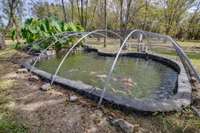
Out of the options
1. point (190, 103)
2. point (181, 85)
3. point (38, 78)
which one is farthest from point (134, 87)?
point (38, 78)

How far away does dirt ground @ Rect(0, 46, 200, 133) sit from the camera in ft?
10.2

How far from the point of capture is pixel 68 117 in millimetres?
3439

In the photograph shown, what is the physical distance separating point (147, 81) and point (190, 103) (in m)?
2.24

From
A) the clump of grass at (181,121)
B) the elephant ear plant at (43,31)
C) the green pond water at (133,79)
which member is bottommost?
the clump of grass at (181,121)

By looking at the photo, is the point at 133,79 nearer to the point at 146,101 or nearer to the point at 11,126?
the point at 146,101

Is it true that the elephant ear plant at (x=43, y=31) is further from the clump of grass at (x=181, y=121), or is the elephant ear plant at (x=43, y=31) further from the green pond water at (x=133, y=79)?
the clump of grass at (x=181, y=121)

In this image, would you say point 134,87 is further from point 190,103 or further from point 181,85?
point 190,103

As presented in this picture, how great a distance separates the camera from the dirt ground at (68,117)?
312 centimetres

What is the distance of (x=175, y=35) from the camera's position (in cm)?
2927

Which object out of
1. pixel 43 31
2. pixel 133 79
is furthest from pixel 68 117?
pixel 43 31

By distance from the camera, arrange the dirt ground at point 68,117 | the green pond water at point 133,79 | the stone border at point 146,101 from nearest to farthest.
→ 1. the dirt ground at point 68,117
2. the stone border at point 146,101
3. the green pond water at point 133,79

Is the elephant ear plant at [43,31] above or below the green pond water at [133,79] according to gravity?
above

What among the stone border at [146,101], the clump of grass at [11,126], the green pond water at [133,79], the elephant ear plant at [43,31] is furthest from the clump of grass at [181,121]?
the elephant ear plant at [43,31]

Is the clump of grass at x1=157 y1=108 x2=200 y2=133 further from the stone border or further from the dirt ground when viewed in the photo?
the stone border
